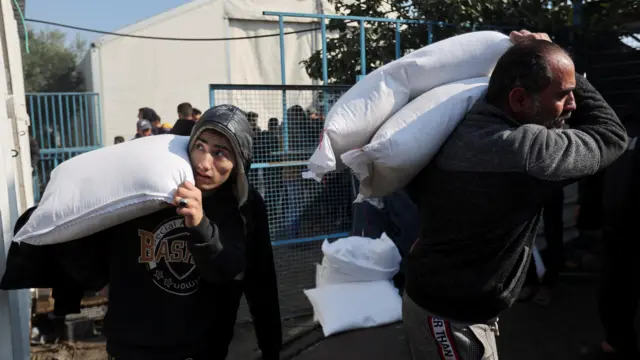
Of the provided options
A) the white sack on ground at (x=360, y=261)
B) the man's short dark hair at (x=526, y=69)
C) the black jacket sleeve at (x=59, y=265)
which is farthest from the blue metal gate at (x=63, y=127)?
the man's short dark hair at (x=526, y=69)

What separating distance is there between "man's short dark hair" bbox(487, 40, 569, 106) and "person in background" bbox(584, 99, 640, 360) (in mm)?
2260

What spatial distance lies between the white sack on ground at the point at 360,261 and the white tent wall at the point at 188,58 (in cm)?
891

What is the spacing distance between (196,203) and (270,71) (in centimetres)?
1216

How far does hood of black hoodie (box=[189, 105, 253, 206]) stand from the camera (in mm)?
1737

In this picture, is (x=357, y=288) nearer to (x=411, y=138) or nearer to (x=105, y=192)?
(x=411, y=138)

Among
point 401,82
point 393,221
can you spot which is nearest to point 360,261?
point 393,221

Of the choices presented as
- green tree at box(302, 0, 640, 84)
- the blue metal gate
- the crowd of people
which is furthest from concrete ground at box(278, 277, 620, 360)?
the blue metal gate

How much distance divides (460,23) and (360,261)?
10.5 ft

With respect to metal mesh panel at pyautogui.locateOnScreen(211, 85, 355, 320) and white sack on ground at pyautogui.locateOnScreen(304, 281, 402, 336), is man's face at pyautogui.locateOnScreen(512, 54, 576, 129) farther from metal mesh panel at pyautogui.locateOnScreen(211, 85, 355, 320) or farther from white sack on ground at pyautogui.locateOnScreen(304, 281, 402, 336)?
metal mesh panel at pyautogui.locateOnScreen(211, 85, 355, 320)

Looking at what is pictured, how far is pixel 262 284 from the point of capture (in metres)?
2.01

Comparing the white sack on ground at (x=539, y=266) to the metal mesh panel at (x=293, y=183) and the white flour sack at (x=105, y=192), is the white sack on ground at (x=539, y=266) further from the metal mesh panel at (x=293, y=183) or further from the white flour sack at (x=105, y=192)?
the white flour sack at (x=105, y=192)

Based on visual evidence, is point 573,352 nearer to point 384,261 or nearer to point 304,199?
point 384,261

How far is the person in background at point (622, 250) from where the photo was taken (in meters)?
3.50

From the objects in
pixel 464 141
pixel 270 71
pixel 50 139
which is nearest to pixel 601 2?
pixel 464 141
